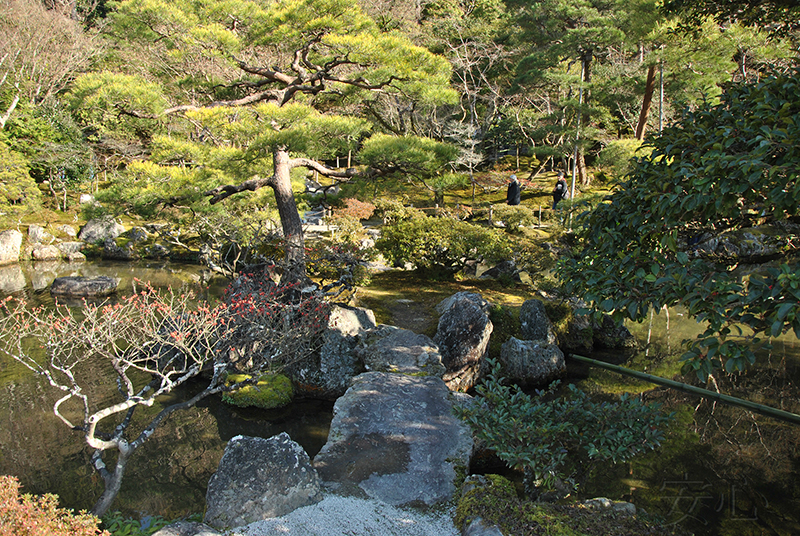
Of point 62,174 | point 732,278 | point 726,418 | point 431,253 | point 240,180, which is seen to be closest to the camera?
point 732,278

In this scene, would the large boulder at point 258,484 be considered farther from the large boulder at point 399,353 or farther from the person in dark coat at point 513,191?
the person in dark coat at point 513,191

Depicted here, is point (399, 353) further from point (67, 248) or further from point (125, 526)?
point (67, 248)

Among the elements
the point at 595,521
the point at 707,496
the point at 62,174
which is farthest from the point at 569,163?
the point at 62,174

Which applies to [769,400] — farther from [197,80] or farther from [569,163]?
[569,163]

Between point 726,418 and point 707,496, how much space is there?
219 cm

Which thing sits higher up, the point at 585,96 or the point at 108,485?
the point at 585,96

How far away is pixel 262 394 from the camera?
282 inches

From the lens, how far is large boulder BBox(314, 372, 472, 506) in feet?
14.4

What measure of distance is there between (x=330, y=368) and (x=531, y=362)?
3.16m

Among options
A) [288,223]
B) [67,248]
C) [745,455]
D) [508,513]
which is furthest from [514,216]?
[67,248]

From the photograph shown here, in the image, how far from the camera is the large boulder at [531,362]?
785cm

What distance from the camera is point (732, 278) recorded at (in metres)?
2.67

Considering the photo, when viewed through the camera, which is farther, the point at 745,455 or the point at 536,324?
the point at 536,324

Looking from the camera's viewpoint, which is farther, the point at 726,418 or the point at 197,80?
the point at 197,80
